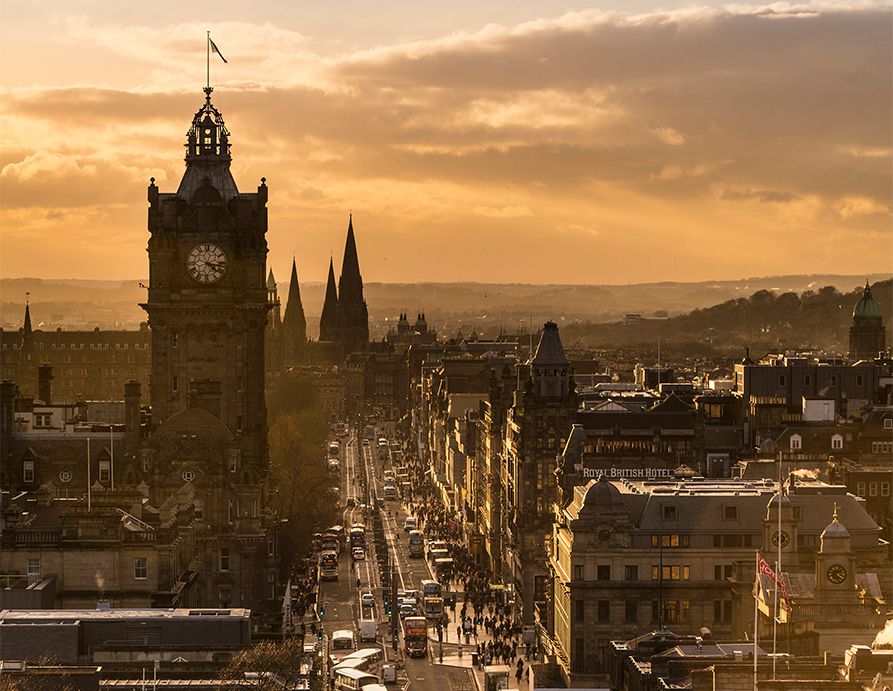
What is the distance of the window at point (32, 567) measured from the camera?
112m

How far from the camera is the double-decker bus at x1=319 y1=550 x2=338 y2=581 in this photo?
18588 cm

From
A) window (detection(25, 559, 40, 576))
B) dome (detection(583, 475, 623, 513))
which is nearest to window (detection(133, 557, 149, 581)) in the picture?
window (detection(25, 559, 40, 576))

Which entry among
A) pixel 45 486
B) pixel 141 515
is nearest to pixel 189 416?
pixel 45 486

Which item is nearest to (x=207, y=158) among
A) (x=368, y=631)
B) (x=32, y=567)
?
(x=368, y=631)

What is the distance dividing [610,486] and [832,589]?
21591mm

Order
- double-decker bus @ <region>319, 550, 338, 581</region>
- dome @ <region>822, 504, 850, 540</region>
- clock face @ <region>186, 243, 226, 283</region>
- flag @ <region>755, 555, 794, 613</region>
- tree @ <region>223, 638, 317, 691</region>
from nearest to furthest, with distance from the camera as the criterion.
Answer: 1. tree @ <region>223, 638, 317, 691</region>
2. flag @ <region>755, 555, 794, 613</region>
3. dome @ <region>822, 504, 850, 540</region>
4. clock face @ <region>186, 243, 226, 283</region>
5. double-decker bus @ <region>319, 550, 338, 581</region>

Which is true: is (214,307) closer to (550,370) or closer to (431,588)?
(431,588)

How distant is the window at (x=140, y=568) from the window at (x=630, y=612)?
→ 3463 cm

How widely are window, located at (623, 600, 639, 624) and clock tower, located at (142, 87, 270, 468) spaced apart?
98.3 ft

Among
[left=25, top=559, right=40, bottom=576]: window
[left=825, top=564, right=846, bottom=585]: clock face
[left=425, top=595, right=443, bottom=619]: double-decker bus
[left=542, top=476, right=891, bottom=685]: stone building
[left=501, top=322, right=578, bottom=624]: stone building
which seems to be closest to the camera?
[left=25, top=559, right=40, bottom=576]: window

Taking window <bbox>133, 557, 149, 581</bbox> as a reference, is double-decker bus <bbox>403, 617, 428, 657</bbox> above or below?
below

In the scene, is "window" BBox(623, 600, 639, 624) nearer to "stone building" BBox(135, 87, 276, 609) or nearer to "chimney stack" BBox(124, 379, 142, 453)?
"stone building" BBox(135, 87, 276, 609)

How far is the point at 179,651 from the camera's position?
9100 centimetres

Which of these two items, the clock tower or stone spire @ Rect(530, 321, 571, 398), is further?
stone spire @ Rect(530, 321, 571, 398)
